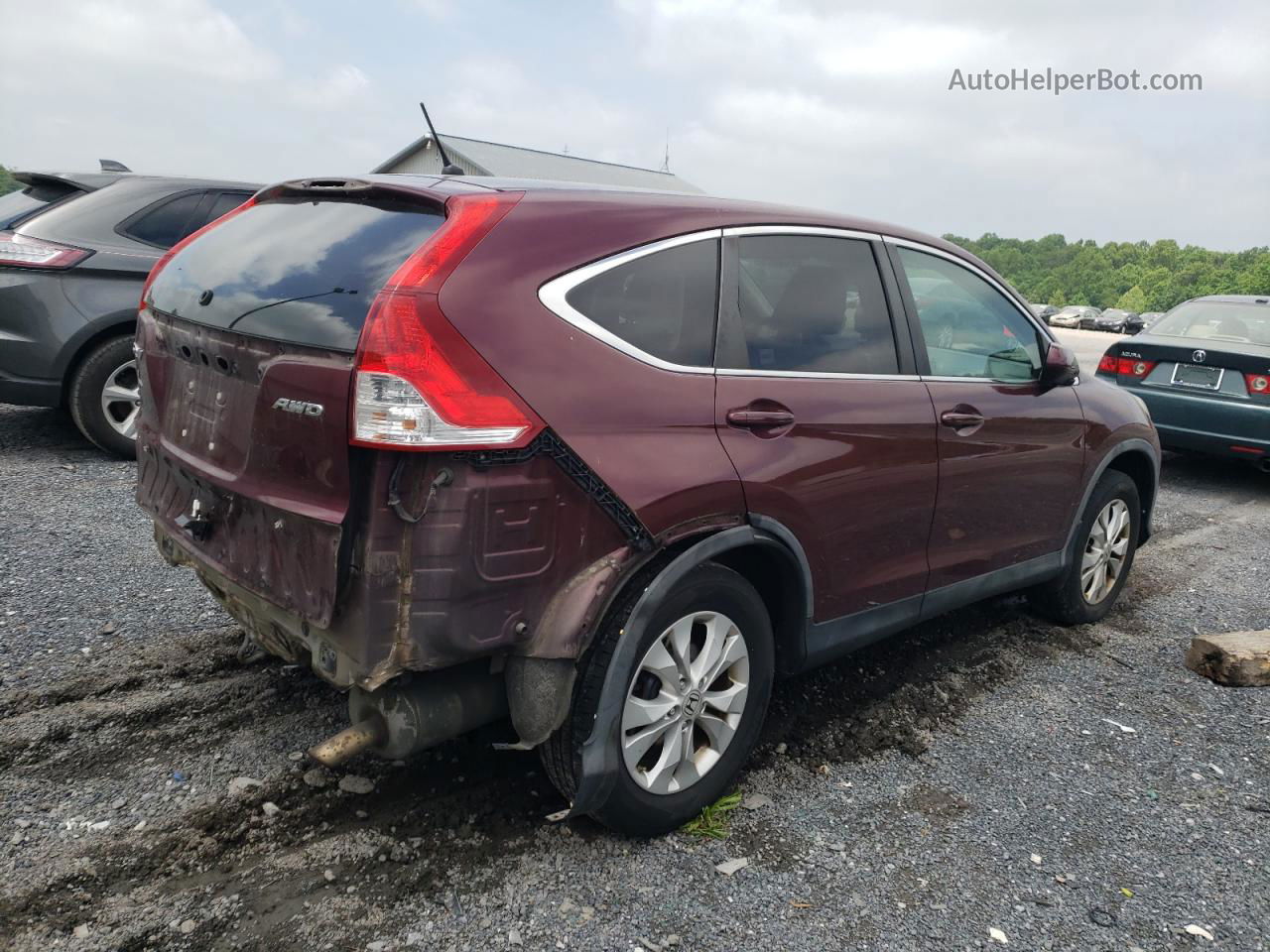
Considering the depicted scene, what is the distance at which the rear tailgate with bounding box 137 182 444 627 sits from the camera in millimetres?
2182

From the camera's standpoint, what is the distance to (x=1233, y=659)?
3.97 m

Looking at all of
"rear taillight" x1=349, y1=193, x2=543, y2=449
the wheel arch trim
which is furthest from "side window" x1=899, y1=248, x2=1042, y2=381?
"rear taillight" x1=349, y1=193, x2=543, y2=449

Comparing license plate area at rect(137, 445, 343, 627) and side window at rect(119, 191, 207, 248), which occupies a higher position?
side window at rect(119, 191, 207, 248)

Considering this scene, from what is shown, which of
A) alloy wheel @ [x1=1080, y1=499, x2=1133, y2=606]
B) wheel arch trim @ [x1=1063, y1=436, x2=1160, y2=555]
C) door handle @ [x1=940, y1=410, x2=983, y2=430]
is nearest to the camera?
door handle @ [x1=940, y1=410, x2=983, y2=430]

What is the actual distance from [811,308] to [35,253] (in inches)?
197

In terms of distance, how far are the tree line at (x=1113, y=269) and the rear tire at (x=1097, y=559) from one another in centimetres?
9214

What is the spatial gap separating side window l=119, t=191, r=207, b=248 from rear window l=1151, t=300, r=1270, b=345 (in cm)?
785

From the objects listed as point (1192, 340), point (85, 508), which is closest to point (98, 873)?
point (85, 508)

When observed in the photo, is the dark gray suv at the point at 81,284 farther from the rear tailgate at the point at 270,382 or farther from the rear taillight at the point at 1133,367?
the rear taillight at the point at 1133,367

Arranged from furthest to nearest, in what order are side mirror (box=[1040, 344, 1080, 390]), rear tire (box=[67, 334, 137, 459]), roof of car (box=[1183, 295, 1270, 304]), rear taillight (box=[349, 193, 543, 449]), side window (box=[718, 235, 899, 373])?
1. roof of car (box=[1183, 295, 1270, 304])
2. rear tire (box=[67, 334, 137, 459])
3. side mirror (box=[1040, 344, 1080, 390])
4. side window (box=[718, 235, 899, 373])
5. rear taillight (box=[349, 193, 543, 449])

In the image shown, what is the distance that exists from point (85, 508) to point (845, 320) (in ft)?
13.8

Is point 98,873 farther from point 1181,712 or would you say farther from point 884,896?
point 1181,712

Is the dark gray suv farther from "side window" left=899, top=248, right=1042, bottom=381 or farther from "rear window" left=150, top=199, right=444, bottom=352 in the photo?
"side window" left=899, top=248, right=1042, bottom=381

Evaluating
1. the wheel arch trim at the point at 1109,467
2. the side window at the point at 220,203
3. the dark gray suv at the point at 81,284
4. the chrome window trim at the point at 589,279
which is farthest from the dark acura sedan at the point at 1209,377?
the dark gray suv at the point at 81,284
